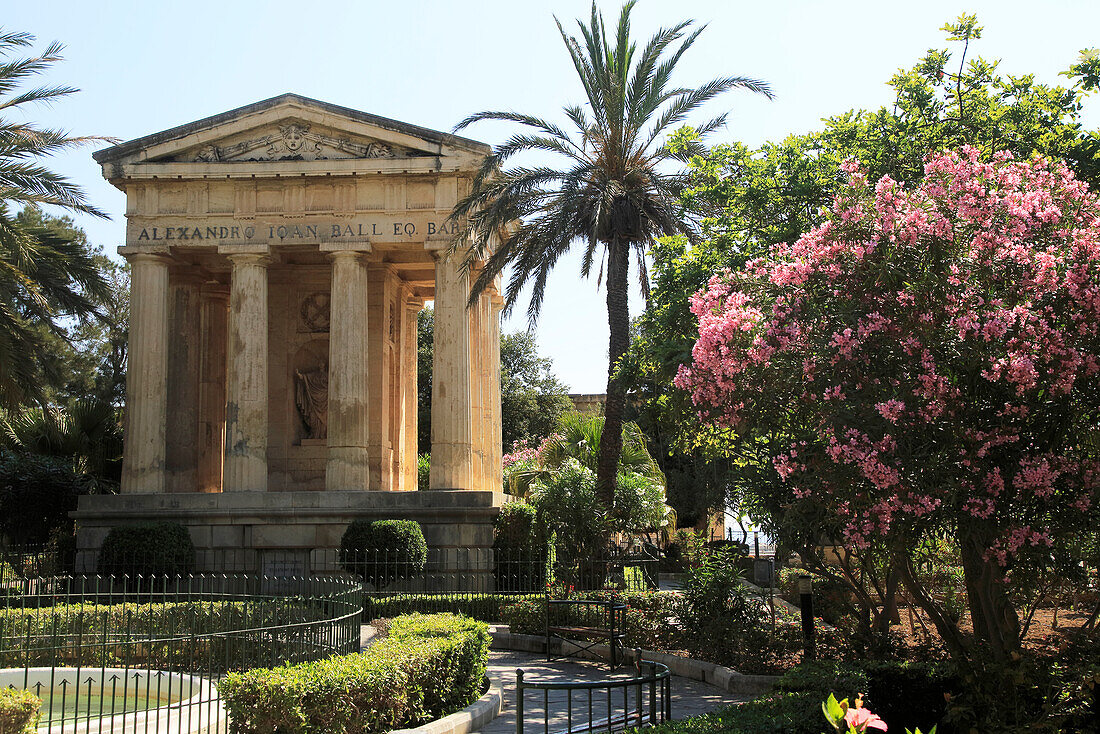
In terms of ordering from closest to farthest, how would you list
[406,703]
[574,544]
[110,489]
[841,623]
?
1. [406,703]
2. [841,623]
3. [574,544]
4. [110,489]

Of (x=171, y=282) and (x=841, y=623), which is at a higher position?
(x=171, y=282)

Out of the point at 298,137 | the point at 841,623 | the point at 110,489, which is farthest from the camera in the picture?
the point at 110,489

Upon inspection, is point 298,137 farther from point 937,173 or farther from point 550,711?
point 937,173

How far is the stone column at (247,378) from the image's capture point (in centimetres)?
2500

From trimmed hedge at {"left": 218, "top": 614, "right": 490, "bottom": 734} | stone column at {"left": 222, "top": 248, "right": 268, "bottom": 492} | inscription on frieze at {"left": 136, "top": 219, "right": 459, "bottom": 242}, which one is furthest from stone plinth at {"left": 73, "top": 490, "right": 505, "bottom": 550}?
trimmed hedge at {"left": 218, "top": 614, "right": 490, "bottom": 734}

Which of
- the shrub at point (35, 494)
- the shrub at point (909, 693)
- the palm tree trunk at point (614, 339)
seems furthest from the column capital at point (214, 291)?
the shrub at point (909, 693)

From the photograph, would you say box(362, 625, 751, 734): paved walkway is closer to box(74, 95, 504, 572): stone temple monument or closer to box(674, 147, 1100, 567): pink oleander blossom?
box(674, 147, 1100, 567): pink oleander blossom

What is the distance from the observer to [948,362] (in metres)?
8.81

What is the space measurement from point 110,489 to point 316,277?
7881mm

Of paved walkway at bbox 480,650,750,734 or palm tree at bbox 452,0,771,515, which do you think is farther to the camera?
palm tree at bbox 452,0,771,515

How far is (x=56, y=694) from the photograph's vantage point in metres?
11.4

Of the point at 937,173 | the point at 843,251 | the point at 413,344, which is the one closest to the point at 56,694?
the point at 843,251

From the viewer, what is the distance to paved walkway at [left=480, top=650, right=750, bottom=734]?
11297mm

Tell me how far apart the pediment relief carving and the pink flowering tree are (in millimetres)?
18133
